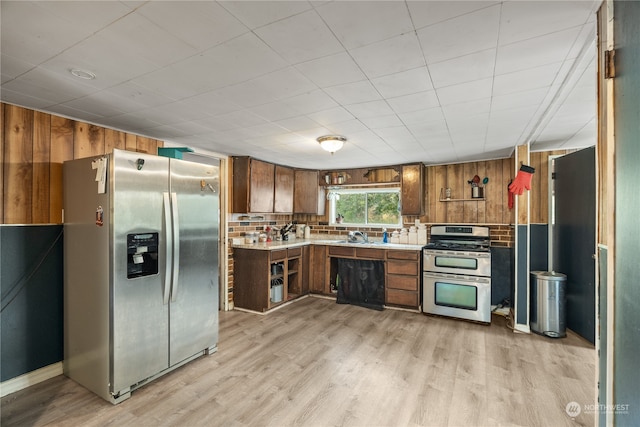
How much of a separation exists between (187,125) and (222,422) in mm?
2511

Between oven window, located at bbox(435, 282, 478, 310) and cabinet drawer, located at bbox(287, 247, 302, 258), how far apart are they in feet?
6.92

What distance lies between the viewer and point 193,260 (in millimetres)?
2732

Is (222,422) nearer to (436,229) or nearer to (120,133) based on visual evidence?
(120,133)

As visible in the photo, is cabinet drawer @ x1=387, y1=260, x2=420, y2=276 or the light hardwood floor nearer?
the light hardwood floor

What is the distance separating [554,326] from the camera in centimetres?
338

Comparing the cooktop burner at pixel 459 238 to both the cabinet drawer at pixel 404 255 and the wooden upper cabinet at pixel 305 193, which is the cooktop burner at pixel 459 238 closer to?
the cabinet drawer at pixel 404 255

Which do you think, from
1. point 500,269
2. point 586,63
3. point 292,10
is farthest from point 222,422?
point 500,269

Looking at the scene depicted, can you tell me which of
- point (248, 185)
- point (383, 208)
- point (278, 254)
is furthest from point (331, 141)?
point (383, 208)

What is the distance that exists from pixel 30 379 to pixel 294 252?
3107mm

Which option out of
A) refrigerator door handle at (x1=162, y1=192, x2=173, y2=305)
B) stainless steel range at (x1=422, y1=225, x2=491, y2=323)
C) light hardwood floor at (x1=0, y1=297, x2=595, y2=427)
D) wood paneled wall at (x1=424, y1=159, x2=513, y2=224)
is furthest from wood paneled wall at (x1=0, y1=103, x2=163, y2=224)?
wood paneled wall at (x1=424, y1=159, x2=513, y2=224)

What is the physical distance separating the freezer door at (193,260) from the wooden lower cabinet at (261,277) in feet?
3.96

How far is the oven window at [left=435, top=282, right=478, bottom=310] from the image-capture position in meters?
3.84

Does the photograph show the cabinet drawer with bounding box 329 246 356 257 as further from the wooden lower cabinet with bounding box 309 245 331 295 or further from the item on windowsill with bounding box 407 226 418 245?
the item on windowsill with bounding box 407 226 418 245

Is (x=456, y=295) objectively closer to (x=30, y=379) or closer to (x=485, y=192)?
(x=485, y=192)
